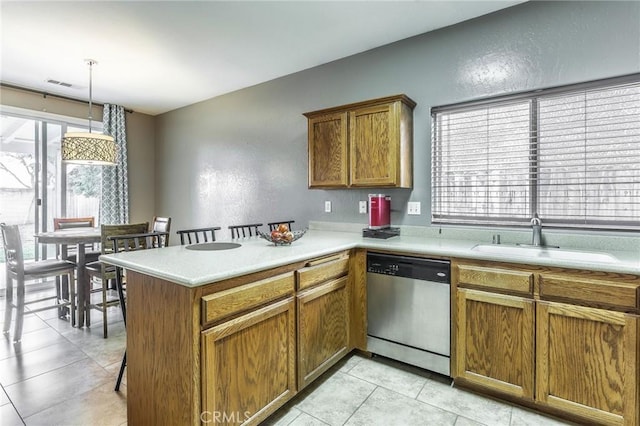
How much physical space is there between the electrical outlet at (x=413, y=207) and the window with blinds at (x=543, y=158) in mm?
123

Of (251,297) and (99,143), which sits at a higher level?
(99,143)

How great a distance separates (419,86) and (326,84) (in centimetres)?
99

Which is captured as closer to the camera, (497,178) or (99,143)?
(497,178)

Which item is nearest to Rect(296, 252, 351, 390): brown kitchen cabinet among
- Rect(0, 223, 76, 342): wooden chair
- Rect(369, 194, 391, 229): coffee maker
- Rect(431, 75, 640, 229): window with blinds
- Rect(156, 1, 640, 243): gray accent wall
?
Rect(369, 194, 391, 229): coffee maker

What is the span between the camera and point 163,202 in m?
5.09

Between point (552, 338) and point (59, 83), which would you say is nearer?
point (552, 338)

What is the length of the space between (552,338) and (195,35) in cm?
334

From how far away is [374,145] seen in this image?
8.50 feet

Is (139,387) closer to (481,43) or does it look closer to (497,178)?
(497,178)

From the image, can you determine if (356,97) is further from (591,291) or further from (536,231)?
(591,291)

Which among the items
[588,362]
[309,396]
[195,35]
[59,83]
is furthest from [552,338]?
[59,83]

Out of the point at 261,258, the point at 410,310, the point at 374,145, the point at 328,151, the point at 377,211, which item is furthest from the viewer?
the point at 328,151

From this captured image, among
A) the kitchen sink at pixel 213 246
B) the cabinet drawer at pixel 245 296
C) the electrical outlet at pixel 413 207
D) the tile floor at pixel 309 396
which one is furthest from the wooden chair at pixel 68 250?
the electrical outlet at pixel 413 207

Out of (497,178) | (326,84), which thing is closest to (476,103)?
(497,178)
